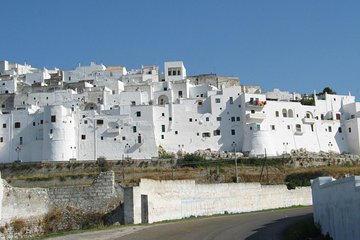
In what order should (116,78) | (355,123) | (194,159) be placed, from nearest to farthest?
1. (194,159)
2. (355,123)
3. (116,78)

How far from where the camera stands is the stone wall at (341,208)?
14.1m

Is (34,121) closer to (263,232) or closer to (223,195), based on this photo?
(223,195)

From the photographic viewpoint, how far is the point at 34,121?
73.9 m

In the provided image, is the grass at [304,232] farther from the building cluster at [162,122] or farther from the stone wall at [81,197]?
the building cluster at [162,122]

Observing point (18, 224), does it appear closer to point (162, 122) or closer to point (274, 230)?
point (274, 230)

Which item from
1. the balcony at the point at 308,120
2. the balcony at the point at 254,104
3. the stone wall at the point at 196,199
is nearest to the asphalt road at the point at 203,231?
the stone wall at the point at 196,199

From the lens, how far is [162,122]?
75750mm

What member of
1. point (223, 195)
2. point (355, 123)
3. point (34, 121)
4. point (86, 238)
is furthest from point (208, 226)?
point (355, 123)

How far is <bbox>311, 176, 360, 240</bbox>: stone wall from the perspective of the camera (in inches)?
554

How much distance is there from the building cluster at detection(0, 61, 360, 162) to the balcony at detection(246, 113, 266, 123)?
144 mm

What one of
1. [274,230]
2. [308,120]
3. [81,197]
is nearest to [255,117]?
[308,120]

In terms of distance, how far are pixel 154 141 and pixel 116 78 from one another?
66.4 feet

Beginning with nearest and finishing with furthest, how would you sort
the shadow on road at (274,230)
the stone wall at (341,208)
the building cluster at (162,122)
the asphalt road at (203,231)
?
the stone wall at (341,208), the shadow on road at (274,230), the asphalt road at (203,231), the building cluster at (162,122)

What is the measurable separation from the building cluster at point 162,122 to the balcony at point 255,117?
5.7 inches
